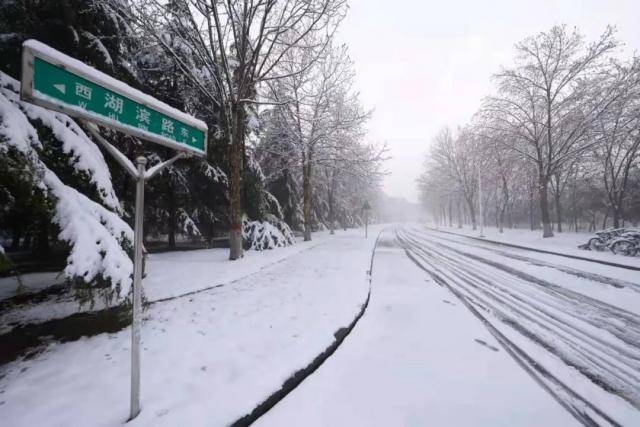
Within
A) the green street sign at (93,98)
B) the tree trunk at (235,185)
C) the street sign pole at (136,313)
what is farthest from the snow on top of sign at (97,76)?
the tree trunk at (235,185)

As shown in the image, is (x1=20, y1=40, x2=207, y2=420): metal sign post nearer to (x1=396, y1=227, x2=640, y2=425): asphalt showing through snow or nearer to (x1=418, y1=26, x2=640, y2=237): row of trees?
(x1=396, y1=227, x2=640, y2=425): asphalt showing through snow

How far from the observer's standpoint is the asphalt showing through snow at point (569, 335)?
255 centimetres

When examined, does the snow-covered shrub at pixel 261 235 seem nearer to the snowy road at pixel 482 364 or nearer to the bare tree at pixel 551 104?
the snowy road at pixel 482 364

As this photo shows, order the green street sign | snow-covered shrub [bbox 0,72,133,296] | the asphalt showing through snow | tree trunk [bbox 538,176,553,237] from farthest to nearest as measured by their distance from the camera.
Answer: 1. tree trunk [bbox 538,176,553,237]
2. snow-covered shrub [bbox 0,72,133,296]
3. the asphalt showing through snow
4. the green street sign

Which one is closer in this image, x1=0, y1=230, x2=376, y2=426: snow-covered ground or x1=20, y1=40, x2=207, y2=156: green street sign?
x1=20, y1=40, x2=207, y2=156: green street sign

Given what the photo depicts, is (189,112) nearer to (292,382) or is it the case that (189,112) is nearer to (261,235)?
(261,235)

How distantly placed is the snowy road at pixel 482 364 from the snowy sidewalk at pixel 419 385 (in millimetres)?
10

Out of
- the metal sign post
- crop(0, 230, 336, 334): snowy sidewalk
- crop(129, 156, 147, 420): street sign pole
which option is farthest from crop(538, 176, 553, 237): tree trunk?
crop(129, 156, 147, 420): street sign pole

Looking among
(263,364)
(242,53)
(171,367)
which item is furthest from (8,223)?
(242,53)

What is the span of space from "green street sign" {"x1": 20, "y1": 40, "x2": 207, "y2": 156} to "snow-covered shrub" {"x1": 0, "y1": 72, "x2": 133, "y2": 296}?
2.02 m

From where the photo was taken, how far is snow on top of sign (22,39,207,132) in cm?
166

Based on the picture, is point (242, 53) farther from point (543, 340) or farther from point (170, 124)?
point (543, 340)

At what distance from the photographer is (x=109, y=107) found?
6.57ft

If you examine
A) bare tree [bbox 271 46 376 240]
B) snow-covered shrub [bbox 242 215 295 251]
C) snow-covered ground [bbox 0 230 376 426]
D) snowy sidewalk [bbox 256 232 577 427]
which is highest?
bare tree [bbox 271 46 376 240]
